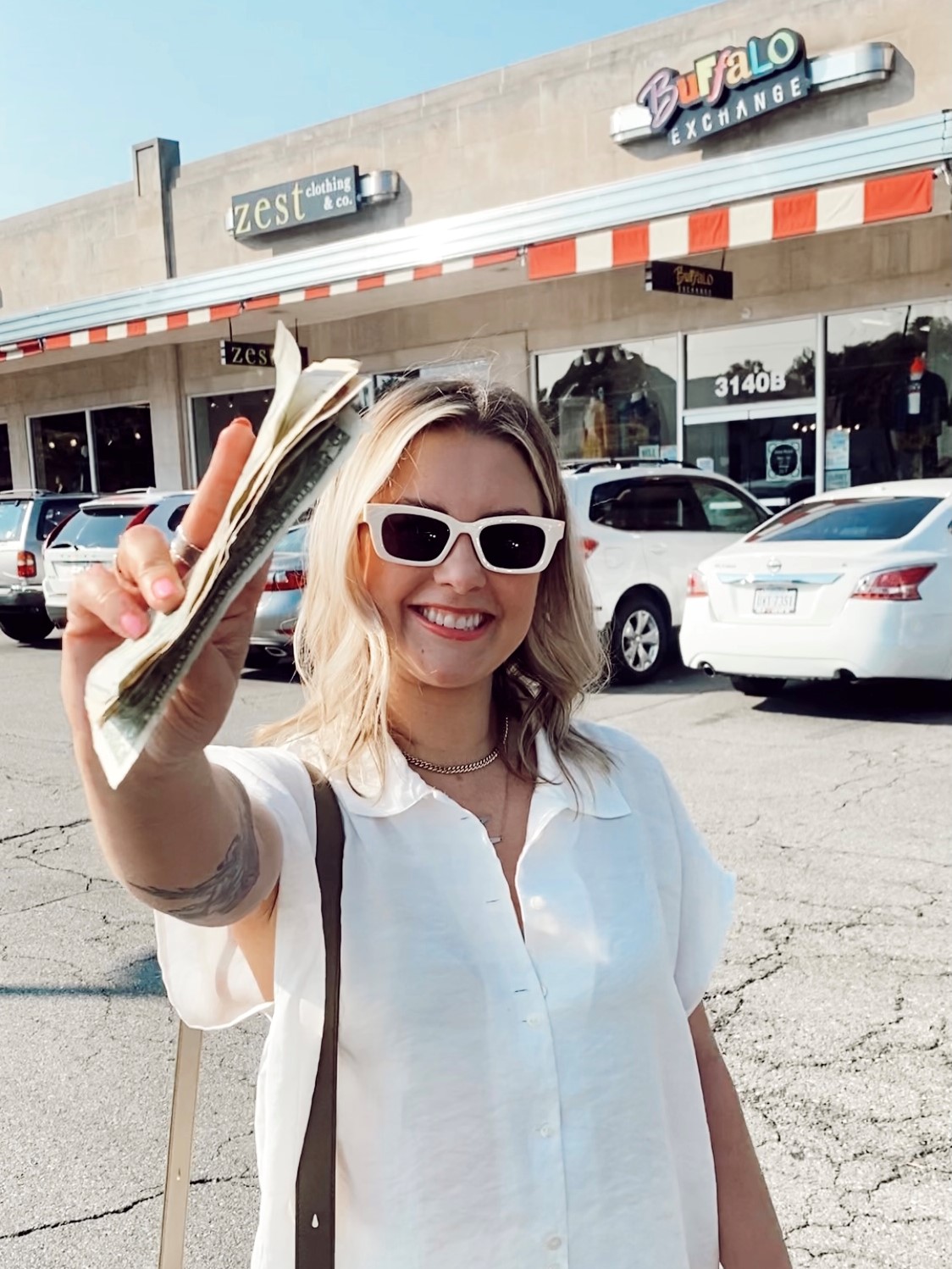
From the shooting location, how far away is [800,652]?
759 cm

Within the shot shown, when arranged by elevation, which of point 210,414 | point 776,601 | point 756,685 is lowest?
point 756,685

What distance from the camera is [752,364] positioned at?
13203 millimetres

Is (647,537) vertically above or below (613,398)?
below

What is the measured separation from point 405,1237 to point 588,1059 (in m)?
0.27

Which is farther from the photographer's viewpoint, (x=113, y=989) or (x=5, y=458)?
(x=5, y=458)

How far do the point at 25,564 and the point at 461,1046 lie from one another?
1261 centimetres

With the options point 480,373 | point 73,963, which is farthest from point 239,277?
point 480,373

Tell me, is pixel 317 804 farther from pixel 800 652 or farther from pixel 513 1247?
pixel 800 652

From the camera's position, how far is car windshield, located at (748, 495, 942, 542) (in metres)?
7.72

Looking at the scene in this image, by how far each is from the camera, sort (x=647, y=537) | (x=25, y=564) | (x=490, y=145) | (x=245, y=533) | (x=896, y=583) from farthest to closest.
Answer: (x=490, y=145)
(x=25, y=564)
(x=647, y=537)
(x=896, y=583)
(x=245, y=533)

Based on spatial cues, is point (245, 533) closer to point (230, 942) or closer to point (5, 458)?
point (230, 942)

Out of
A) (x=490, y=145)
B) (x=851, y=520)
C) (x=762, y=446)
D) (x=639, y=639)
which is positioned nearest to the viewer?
(x=851, y=520)

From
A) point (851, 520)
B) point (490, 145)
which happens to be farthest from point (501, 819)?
point (490, 145)

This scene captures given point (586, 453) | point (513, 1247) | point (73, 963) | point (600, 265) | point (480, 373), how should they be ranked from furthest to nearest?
point (586, 453) < point (600, 265) < point (73, 963) < point (480, 373) < point (513, 1247)
